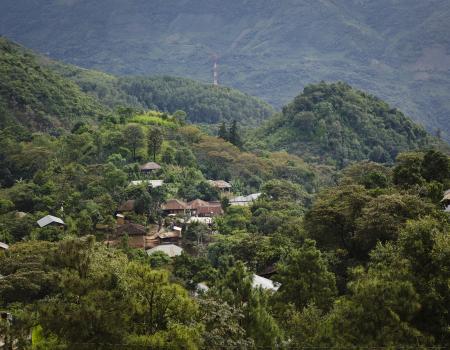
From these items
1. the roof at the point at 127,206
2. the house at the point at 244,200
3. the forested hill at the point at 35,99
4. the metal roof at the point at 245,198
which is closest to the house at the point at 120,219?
the roof at the point at 127,206

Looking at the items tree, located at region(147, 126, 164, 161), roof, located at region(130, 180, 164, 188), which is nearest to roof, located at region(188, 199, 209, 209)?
roof, located at region(130, 180, 164, 188)

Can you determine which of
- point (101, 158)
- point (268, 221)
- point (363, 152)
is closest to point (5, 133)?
point (101, 158)

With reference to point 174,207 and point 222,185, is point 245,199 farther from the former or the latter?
point 174,207

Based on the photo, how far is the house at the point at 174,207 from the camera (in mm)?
54750

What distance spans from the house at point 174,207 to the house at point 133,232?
18.7 feet

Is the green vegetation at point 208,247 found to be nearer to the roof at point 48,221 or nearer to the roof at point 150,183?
the roof at point 150,183

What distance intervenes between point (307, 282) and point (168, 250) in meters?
18.0

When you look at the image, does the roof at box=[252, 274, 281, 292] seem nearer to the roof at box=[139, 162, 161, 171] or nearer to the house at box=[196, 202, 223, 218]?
the house at box=[196, 202, 223, 218]

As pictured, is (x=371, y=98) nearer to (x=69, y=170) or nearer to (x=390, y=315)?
(x=69, y=170)

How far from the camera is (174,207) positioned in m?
54.9

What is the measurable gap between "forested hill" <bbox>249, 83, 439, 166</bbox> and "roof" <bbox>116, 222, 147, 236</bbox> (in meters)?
41.7

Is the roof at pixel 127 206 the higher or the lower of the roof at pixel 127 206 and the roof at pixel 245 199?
the higher

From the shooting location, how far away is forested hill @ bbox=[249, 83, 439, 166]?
9406 centimetres

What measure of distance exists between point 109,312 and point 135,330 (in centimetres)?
87
